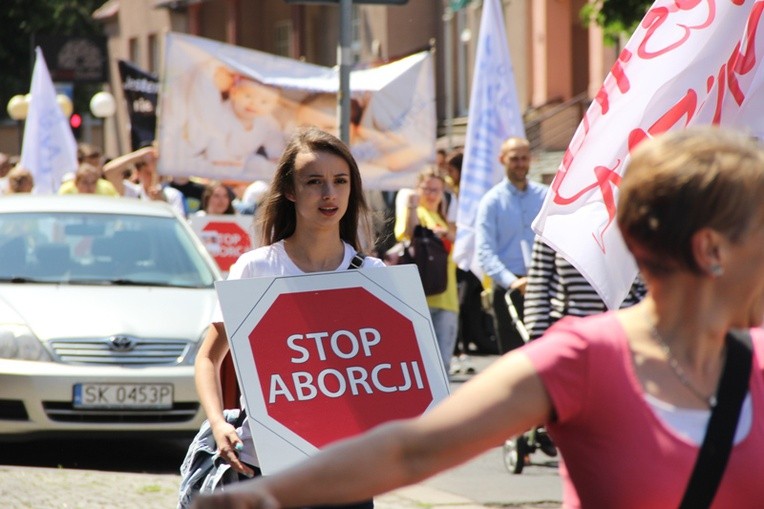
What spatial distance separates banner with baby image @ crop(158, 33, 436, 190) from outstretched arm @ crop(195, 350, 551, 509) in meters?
11.4

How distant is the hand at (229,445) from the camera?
4082 millimetres

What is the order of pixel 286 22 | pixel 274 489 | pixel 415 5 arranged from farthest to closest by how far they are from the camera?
pixel 286 22 → pixel 415 5 → pixel 274 489

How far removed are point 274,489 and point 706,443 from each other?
59cm

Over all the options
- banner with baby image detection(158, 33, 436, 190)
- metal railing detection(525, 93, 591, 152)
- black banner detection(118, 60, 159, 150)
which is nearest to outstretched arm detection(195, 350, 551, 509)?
banner with baby image detection(158, 33, 436, 190)

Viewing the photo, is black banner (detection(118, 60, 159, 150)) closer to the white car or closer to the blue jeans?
the blue jeans

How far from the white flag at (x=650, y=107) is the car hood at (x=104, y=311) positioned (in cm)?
360

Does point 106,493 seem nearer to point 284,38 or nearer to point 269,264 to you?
point 269,264

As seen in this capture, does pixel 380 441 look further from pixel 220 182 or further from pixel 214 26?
pixel 214 26

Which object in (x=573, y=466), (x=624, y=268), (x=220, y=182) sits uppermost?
(x=573, y=466)

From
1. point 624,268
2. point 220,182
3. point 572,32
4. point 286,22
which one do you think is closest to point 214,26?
point 286,22

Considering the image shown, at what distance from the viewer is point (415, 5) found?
34812mm

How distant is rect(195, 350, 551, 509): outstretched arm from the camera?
6.90ft

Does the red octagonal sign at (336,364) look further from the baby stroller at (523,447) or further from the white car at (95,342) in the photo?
the white car at (95,342)

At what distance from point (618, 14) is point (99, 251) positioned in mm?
8237
